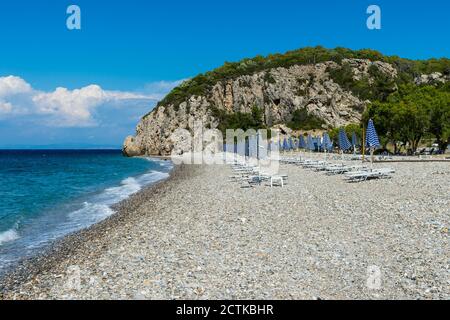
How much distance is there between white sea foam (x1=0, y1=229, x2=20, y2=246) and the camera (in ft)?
47.3

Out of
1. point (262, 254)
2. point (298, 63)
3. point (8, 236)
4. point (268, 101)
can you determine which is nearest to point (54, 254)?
point (8, 236)

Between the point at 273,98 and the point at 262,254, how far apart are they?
9320cm

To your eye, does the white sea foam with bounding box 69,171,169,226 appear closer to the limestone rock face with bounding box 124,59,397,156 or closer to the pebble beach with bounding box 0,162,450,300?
the pebble beach with bounding box 0,162,450,300

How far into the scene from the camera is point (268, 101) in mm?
100250

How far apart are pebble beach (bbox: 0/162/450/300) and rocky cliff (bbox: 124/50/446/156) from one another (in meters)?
81.7

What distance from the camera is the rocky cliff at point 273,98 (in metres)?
94.9

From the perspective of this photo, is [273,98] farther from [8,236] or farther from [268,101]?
[8,236]

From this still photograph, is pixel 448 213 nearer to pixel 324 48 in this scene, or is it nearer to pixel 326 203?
pixel 326 203

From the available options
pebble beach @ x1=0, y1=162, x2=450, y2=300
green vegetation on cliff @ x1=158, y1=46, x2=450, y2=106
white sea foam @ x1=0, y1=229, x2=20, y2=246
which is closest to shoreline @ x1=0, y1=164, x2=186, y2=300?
pebble beach @ x1=0, y1=162, x2=450, y2=300

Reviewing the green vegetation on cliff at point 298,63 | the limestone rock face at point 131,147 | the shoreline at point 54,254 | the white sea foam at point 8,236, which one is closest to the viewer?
the shoreline at point 54,254

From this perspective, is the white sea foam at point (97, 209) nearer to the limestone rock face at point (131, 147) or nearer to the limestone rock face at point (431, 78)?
the limestone rock face at point (131, 147)

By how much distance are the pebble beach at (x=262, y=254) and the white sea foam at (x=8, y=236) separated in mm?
2424

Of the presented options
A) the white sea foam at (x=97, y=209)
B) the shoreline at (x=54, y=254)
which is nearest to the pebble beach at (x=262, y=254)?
the shoreline at (x=54, y=254)

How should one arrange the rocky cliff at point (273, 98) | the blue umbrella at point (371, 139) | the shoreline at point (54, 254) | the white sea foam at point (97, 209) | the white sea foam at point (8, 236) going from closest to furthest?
the shoreline at point (54, 254) → the white sea foam at point (8, 236) → the white sea foam at point (97, 209) → the blue umbrella at point (371, 139) → the rocky cliff at point (273, 98)
